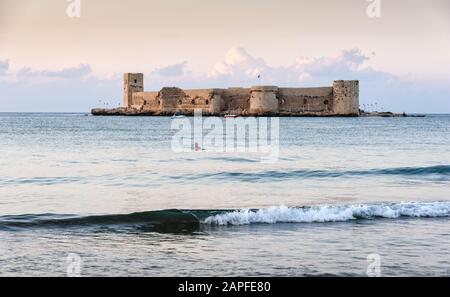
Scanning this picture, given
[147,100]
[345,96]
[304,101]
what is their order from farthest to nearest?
[147,100] → [304,101] → [345,96]

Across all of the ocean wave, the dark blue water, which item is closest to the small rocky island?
the dark blue water

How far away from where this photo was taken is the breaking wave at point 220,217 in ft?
23.8

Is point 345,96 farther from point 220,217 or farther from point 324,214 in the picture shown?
point 220,217

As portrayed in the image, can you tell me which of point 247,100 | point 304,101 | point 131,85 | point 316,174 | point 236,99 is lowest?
point 316,174

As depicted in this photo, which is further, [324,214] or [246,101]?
[246,101]

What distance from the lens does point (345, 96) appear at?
180 ft

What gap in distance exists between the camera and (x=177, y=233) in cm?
676

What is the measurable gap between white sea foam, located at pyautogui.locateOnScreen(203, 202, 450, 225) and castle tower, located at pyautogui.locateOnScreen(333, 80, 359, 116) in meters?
47.8

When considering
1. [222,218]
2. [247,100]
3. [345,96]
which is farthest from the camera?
[247,100]

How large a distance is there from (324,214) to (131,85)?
57505 mm

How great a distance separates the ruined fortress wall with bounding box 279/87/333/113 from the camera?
57.2 metres

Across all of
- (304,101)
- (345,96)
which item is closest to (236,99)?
(304,101)

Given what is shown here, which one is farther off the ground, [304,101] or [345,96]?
[345,96]

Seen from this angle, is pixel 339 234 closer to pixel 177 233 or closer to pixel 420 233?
pixel 420 233
